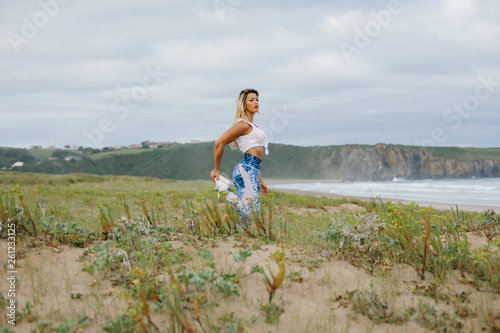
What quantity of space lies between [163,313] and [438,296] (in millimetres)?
2260

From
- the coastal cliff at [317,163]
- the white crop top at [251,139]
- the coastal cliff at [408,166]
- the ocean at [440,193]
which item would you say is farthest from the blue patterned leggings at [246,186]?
the coastal cliff at [408,166]

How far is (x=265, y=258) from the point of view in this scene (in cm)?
373

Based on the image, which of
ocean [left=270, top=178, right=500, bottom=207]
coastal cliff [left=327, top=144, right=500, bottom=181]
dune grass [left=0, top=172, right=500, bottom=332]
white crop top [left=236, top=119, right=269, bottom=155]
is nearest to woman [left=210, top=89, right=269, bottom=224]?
white crop top [left=236, top=119, right=269, bottom=155]

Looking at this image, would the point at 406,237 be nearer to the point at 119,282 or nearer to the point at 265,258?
the point at 265,258

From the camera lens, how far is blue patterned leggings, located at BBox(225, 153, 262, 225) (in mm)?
4809

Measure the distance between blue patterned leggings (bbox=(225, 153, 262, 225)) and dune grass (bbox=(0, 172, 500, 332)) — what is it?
380 millimetres

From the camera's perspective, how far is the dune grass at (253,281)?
2.50 meters

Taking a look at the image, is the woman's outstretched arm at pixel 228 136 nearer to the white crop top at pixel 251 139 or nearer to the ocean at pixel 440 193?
the white crop top at pixel 251 139

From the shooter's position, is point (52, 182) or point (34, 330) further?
point (52, 182)

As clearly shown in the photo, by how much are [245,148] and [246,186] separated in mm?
559

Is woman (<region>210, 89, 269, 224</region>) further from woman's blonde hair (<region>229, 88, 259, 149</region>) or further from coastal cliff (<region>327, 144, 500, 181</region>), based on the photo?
coastal cliff (<region>327, 144, 500, 181</region>)

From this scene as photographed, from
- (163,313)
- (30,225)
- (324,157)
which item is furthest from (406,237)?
(324,157)

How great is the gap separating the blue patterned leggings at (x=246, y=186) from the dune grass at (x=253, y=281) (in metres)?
0.38

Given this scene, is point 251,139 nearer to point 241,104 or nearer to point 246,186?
point 241,104
